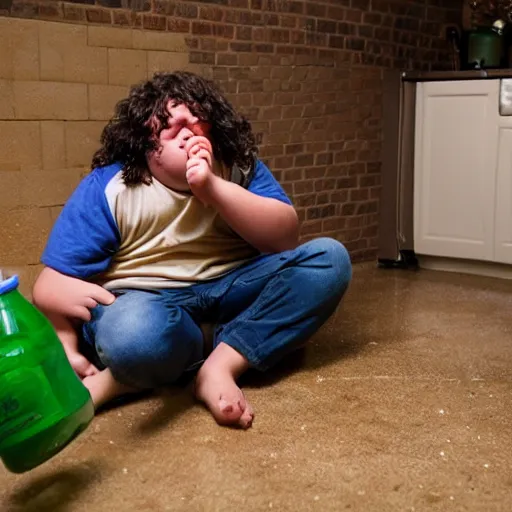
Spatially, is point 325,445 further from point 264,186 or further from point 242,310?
point 264,186

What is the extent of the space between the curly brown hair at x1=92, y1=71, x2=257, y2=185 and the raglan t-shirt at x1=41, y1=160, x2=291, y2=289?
36mm

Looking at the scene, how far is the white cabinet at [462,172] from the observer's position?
2.35 metres

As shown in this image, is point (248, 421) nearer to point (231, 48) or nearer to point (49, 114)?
point (49, 114)

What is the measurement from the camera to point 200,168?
1.16 meters

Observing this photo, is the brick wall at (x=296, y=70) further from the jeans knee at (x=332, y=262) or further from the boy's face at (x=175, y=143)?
the jeans knee at (x=332, y=262)

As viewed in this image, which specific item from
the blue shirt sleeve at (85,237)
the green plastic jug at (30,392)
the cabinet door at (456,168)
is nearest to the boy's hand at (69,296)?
the blue shirt sleeve at (85,237)

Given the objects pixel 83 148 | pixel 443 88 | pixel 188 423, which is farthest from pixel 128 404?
pixel 443 88

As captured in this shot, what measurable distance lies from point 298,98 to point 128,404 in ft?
4.56

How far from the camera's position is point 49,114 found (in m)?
1.73

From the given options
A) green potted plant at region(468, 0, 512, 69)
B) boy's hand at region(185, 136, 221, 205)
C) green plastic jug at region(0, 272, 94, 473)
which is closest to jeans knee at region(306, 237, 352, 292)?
boy's hand at region(185, 136, 221, 205)

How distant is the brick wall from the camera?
177 centimetres

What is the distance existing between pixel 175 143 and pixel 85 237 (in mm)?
221

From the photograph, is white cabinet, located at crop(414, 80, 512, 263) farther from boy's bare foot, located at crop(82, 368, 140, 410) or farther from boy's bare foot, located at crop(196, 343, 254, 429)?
boy's bare foot, located at crop(82, 368, 140, 410)

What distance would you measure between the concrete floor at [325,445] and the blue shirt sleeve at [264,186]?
1.11ft
